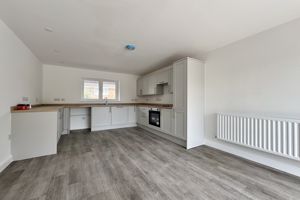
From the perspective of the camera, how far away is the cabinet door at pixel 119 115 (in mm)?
4613

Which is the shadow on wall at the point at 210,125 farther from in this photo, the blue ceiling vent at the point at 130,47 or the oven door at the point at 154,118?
the blue ceiling vent at the point at 130,47

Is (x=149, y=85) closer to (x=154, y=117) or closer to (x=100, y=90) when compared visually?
(x=154, y=117)

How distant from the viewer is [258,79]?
224 cm

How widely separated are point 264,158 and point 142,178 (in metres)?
2.14

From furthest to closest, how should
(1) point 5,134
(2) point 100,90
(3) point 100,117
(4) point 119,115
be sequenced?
(2) point 100,90
(4) point 119,115
(3) point 100,117
(1) point 5,134

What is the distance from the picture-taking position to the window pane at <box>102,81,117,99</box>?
5.16 metres

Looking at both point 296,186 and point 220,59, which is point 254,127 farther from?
point 220,59

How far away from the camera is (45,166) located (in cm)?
203

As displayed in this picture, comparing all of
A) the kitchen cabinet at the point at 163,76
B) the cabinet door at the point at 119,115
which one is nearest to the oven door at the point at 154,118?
the kitchen cabinet at the point at 163,76

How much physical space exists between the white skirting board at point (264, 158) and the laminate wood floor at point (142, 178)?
0.48ft

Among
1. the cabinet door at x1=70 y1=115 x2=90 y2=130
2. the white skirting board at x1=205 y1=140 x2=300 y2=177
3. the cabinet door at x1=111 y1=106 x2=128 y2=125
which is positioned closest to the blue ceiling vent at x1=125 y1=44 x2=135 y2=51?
the cabinet door at x1=111 y1=106 x2=128 y2=125

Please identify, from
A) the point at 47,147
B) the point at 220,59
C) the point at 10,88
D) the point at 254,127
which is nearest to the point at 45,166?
the point at 47,147

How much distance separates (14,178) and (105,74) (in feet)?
13.3

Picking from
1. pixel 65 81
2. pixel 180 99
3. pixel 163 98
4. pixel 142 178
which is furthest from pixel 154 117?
pixel 65 81
